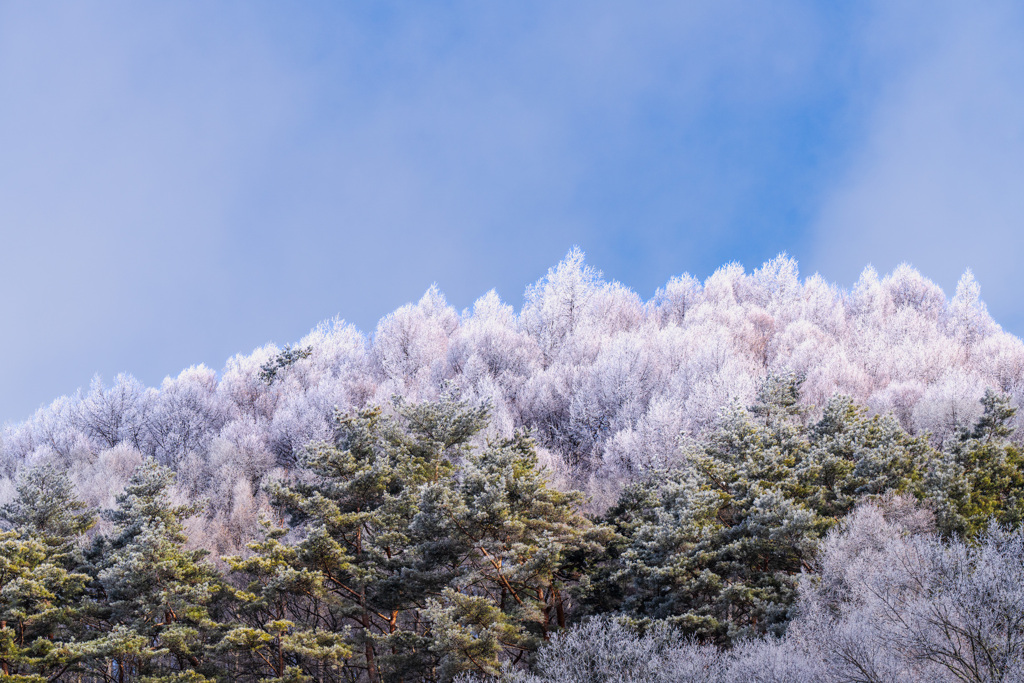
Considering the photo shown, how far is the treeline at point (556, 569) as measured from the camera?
59.0 feet

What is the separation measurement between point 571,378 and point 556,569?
28132mm

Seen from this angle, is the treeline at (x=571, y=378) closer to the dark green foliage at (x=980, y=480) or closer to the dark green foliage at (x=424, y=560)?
the dark green foliage at (x=980, y=480)

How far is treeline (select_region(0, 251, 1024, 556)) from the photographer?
40.1 m

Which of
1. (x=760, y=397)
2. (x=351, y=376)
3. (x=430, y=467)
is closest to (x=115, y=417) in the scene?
(x=351, y=376)

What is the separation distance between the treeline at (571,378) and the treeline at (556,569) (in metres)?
7.37

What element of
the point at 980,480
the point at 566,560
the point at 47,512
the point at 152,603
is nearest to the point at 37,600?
the point at 152,603

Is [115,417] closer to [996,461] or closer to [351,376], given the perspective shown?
[351,376]

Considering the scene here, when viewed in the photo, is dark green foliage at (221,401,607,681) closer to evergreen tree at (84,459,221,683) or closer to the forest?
the forest

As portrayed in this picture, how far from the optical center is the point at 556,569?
22.6 m

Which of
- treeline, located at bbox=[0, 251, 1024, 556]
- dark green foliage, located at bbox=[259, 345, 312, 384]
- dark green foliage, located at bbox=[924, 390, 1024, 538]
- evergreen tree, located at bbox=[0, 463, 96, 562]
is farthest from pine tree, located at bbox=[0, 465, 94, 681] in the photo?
dark green foliage, located at bbox=[259, 345, 312, 384]

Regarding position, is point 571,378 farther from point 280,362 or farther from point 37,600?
point 37,600

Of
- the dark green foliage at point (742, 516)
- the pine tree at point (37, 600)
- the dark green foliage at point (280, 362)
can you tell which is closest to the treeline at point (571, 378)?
the dark green foliage at point (280, 362)

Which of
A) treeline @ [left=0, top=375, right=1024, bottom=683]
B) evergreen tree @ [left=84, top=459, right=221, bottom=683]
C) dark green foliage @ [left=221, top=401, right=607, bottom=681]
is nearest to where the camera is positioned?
treeline @ [left=0, top=375, right=1024, bottom=683]

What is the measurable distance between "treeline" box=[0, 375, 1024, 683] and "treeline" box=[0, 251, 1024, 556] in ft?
24.2
